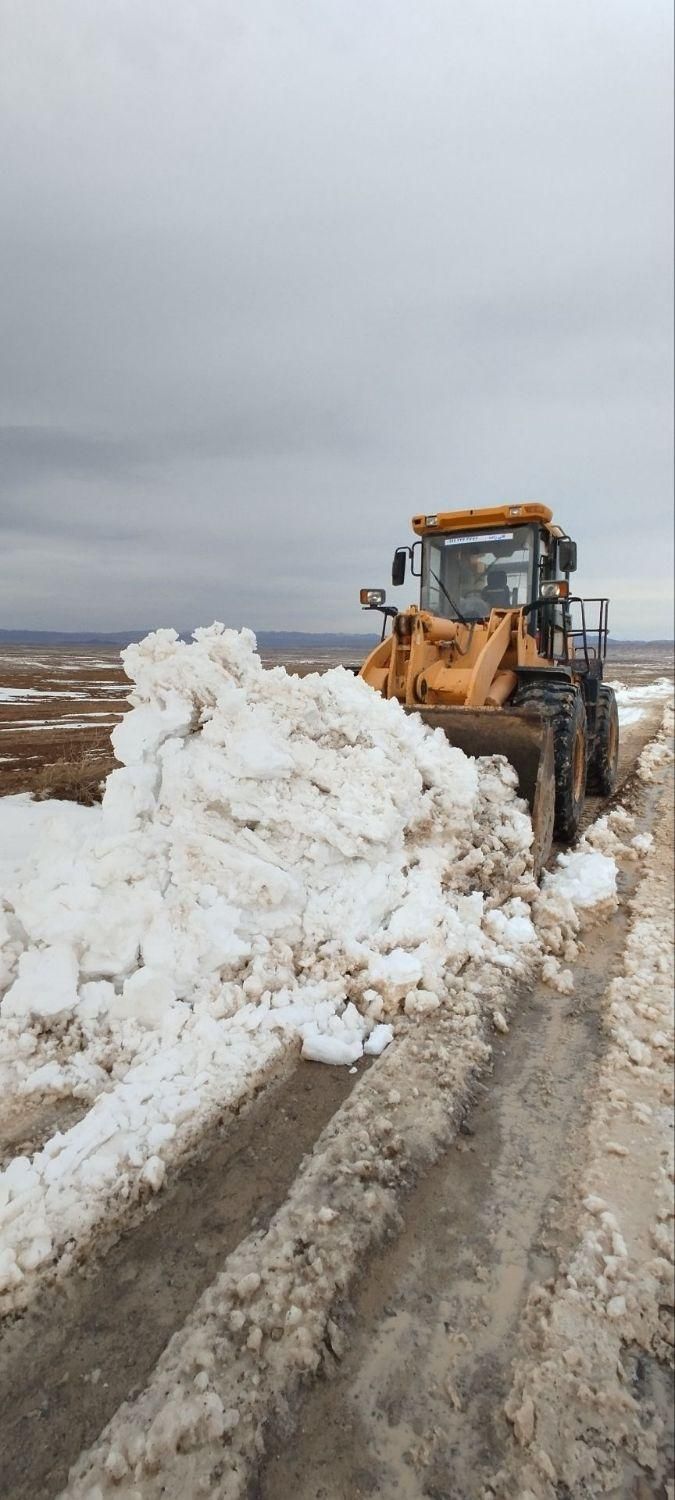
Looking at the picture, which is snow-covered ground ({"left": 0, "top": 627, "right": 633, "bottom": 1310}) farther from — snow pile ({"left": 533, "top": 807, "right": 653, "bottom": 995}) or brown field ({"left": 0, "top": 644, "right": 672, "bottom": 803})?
brown field ({"left": 0, "top": 644, "right": 672, "bottom": 803})

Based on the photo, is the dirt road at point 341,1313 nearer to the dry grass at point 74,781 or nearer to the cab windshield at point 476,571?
the cab windshield at point 476,571

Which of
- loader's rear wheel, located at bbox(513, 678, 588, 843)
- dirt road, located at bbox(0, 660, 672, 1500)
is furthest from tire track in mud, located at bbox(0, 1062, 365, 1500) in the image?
loader's rear wheel, located at bbox(513, 678, 588, 843)

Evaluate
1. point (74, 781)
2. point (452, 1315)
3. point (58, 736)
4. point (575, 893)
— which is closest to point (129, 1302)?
point (452, 1315)

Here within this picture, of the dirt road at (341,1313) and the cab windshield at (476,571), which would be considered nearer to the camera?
the dirt road at (341,1313)

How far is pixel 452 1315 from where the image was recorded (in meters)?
1.92

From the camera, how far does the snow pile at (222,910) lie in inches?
105

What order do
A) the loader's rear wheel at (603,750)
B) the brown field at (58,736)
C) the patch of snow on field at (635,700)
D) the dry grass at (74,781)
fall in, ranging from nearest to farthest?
1. the dry grass at (74,781)
2. the loader's rear wheel at (603,750)
3. the brown field at (58,736)
4. the patch of snow on field at (635,700)

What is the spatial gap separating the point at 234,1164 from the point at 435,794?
2806 millimetres

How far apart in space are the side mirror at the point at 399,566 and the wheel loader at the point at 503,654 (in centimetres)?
1

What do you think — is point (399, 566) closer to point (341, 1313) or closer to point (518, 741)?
point (518, 741)

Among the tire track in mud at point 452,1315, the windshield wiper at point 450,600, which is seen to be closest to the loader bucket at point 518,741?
the windshield wiper at point 450,600

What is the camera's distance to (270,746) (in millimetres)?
4109

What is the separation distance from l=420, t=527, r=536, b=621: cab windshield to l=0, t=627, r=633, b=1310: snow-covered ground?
9.44ft

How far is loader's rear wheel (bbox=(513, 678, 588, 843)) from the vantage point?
19.3ft
